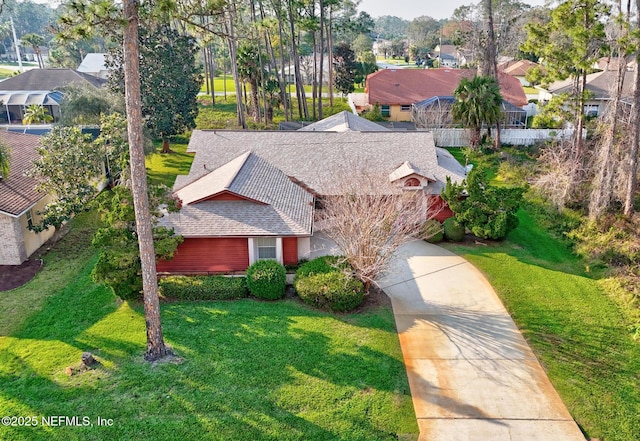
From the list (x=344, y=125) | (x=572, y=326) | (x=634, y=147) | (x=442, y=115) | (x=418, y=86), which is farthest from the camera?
(x=418, y=86)

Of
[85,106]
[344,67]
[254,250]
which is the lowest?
[254,250]

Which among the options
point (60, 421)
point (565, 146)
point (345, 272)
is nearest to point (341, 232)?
point (345, 272)

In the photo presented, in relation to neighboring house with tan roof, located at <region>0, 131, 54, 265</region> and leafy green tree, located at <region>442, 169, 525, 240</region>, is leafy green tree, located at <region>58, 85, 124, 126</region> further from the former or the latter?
leafy green tree, located at <region>442, 169, 525, 240</region>

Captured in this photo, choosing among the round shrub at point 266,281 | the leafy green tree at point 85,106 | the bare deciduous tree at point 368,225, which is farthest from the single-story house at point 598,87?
the leafy green tree at point 85,106

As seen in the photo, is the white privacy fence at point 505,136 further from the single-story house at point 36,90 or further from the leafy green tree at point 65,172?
the single-story house at point 36,90

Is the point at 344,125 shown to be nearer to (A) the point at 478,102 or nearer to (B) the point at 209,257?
(A) the point at 478,102

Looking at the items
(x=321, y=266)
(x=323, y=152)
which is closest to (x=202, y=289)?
(x=321, y=266)

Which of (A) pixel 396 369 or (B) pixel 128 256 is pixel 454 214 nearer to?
(A) pixel 396 369
